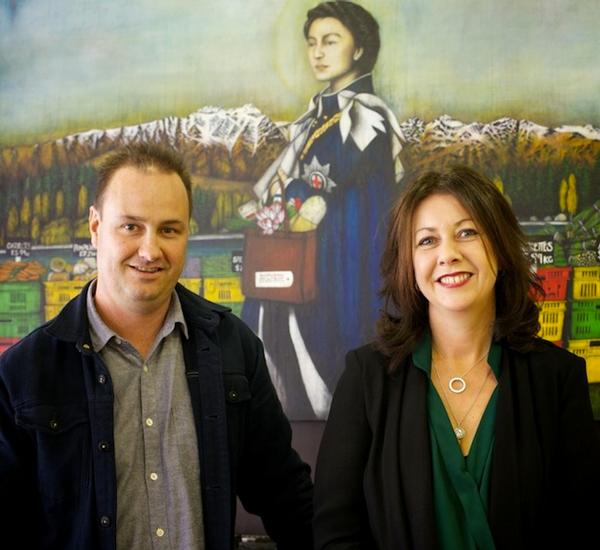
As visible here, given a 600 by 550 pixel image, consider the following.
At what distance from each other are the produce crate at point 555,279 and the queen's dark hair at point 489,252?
586mm

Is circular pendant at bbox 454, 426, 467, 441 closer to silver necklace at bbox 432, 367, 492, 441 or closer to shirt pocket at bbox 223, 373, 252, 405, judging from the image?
silver necklace at bbox 432, 367, 492, 441

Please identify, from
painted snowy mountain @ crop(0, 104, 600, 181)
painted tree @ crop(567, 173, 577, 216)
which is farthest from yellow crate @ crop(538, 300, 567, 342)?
painted snowy mountain @ crop(0, 104, 600, 181)

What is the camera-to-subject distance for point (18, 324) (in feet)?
8.13

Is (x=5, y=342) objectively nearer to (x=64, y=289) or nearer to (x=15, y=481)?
(x=64, y=289)

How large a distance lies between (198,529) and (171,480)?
13cm

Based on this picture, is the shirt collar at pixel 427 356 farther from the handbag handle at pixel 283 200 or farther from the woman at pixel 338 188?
the handbag handle at pixel 283 200

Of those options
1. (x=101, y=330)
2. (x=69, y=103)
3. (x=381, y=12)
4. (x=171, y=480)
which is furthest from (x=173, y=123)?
(x=171, y=480)

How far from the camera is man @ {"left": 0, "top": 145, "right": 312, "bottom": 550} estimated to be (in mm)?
1488

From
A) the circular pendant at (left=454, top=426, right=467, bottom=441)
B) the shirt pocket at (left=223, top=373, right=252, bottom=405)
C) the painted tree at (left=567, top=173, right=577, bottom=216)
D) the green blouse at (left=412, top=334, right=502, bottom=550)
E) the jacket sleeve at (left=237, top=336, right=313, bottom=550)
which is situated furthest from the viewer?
the painted tree at (left=567, top=173, right=577, bottom=216)

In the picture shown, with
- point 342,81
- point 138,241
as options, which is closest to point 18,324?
point 138,241

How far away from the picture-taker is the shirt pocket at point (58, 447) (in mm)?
1479

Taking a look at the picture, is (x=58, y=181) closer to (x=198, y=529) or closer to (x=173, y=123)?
(x=173, y=123)

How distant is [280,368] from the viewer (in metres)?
2.35

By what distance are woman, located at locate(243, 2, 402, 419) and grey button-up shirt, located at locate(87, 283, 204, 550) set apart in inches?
30.4
